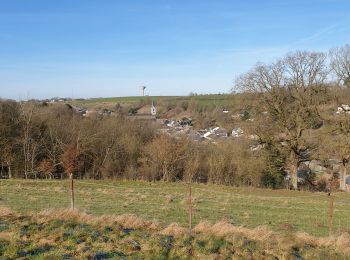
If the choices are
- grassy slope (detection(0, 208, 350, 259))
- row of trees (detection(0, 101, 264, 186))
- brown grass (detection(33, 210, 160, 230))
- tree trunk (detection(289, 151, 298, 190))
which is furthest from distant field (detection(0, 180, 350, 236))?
row of trees (detection(0, 101, 264, 186))

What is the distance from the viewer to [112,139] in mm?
42500

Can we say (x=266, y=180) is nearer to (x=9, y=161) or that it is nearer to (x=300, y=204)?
(x=300, y=204)

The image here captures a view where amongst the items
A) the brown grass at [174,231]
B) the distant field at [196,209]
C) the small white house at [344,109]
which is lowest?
the distant field at [196,209]

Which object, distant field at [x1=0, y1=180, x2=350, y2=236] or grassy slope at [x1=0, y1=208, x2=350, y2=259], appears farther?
distant field at [x1=0, y1=180, x2=350, y2=236]

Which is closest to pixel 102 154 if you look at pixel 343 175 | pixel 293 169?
pixel 293 169

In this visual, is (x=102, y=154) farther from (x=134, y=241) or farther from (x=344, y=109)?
(x=134, y=241)

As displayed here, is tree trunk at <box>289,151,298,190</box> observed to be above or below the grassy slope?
below

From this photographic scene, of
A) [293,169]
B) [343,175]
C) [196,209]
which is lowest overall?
[343,175]

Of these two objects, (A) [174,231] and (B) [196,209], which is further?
(B) [196,209]

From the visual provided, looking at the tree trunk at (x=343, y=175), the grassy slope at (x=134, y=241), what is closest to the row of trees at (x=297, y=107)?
the tree trunk at (x=343, y=175)

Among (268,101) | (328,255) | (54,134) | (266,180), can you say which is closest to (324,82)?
(268,101)

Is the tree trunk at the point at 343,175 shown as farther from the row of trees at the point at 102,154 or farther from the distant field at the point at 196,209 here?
the distant field at the point at 196,209

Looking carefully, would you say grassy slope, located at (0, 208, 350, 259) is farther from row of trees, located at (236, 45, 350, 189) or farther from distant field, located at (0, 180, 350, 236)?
row of trees, located at (236, 45, 350, 189)

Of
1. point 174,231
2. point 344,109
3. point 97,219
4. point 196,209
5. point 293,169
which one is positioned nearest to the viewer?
point 174,231
